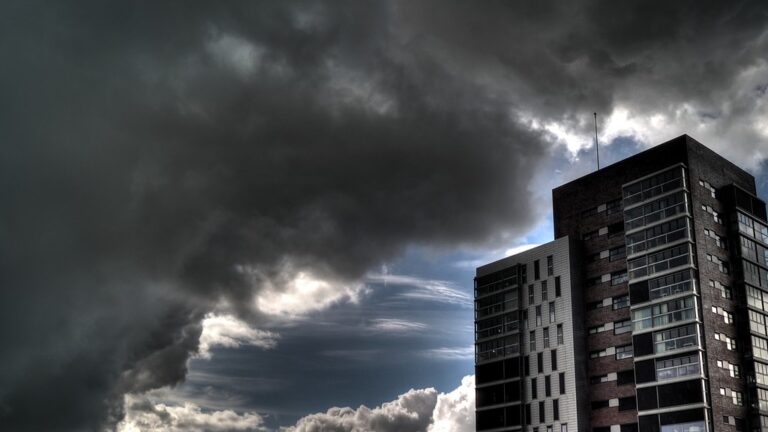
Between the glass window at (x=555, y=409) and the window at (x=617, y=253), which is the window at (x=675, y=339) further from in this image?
the glass window at (x=555, y=409)

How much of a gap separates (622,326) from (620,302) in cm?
330

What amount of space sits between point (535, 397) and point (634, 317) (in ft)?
60.4

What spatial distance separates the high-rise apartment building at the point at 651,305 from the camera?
87.9 metres

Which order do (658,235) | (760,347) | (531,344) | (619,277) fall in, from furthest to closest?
(531,344) → (619,277) → (658,235) → (760,347)

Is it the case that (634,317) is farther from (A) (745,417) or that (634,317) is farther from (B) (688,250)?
(A) (745,417)

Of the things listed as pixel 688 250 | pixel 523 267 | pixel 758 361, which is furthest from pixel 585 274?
pixel 758 361

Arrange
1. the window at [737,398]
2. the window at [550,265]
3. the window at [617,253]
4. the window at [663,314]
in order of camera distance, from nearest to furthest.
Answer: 1. the window at [737,398]
2. the window at [663,314]
3. the window at [617,253]
4. the window at [550,265]

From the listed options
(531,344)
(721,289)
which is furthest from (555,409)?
(721,289)

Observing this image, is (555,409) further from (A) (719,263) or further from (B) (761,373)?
(A) (719,263)

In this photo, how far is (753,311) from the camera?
303 feet

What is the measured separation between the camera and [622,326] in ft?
322

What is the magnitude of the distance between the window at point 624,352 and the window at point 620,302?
5.40 meters

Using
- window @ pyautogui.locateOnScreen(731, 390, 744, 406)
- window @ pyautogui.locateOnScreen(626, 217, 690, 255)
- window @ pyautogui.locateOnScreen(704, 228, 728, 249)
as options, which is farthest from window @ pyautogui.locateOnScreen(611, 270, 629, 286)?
window @ pyautogui.locateOnScreen(731, 390, 744, 406)

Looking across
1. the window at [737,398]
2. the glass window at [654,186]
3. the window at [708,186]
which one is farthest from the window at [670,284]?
the window at [737,398]
